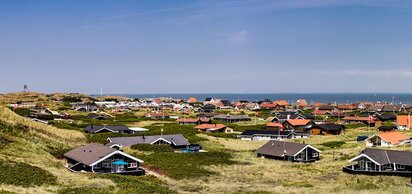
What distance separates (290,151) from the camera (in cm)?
6203

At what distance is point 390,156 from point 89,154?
31.8 metres

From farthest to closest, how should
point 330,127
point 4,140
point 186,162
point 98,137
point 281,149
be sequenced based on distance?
point 330,127 → point 98,137 → point 281,149 → point 186,162 → point 4,140

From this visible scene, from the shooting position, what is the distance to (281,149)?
6347cm

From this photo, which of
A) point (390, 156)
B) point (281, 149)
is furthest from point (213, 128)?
point (390, 156)

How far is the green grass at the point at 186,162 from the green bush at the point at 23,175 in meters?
13.1

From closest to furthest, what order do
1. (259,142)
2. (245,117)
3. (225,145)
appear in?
(225,145)
(259,142)
(245,117)

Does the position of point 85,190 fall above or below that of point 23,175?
below

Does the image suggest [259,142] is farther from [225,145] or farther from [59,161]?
[59,161]

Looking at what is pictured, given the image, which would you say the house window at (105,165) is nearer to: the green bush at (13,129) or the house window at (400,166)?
the green bush at (13,129)

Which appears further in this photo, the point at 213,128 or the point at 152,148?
the point at 213,128

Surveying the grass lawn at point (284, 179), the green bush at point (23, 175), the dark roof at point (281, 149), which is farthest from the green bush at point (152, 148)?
the green bush at point (23, 175)

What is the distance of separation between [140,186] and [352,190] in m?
18.0

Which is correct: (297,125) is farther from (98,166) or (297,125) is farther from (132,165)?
(98,166)

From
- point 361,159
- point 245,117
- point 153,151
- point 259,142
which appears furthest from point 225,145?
point 245,117
